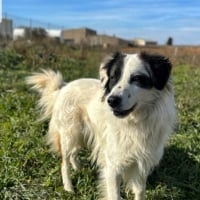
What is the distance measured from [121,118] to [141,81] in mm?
387

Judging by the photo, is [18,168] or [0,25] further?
[0,25]

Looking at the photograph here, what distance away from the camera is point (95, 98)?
4.10 metres

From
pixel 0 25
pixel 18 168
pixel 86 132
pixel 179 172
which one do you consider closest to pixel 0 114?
pixel 18 168

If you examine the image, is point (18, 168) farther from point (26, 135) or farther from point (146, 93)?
point (146, 93)

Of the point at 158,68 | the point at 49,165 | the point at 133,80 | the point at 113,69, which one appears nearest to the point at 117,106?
the point at 133,80

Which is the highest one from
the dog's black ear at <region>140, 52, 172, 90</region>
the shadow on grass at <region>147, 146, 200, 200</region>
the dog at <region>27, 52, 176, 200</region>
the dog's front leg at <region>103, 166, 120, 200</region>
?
the dog's black ear at <region>140, 52, 172, 90</region>

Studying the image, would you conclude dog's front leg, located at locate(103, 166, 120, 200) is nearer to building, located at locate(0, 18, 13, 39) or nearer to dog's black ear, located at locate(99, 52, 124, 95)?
dog's black ear, located at locate(99, 52, 124, 95)

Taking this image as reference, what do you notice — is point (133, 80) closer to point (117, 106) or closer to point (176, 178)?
point (117, 106)

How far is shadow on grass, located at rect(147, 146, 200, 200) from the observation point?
14.0 feet

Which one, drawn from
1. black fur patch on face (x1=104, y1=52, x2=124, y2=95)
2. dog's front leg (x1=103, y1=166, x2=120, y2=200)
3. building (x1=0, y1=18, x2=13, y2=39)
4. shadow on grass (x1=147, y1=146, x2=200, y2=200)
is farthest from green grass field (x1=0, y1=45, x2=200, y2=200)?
building (x1=0, y1=18, x2=13, y2=39)

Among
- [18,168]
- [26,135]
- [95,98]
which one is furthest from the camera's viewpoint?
[26,135]

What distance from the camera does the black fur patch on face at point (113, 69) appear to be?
3396 millimetres

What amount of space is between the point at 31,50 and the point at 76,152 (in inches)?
413

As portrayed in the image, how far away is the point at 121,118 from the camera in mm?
3457
